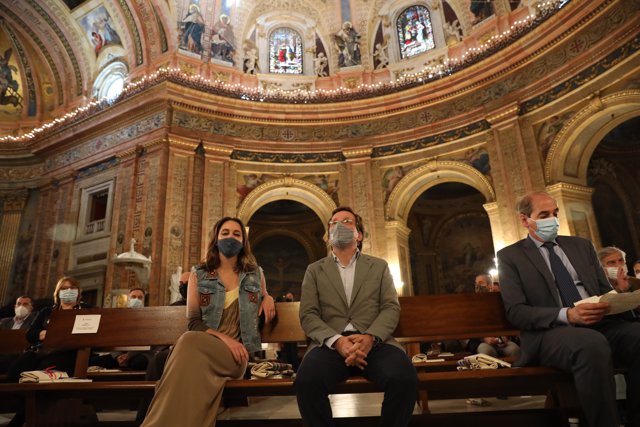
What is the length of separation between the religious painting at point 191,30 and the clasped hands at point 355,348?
1393 centimetres

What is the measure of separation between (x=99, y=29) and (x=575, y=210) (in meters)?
17.1

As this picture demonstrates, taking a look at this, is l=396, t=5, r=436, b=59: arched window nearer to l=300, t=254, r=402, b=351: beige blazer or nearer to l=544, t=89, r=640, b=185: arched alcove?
l=544, t=89, r=640, b=185: arched alcove

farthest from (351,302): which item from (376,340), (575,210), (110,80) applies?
(110,80)

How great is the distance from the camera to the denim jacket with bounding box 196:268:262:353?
3.07 metres

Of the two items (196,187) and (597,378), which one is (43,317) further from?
(196,187)

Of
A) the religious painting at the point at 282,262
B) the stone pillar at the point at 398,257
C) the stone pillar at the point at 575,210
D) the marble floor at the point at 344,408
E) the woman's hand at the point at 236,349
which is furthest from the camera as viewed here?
the religious painting at the point at 282,262

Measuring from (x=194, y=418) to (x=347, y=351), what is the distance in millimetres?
958

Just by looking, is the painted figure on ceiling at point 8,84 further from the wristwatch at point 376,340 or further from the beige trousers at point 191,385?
the wristwatch at point 376,340

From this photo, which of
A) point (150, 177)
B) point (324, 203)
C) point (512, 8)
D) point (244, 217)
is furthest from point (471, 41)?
point (150, 177)

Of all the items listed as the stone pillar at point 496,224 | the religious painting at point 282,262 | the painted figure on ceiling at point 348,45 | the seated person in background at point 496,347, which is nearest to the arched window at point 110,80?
the painted figure on ceiling at point 348,45

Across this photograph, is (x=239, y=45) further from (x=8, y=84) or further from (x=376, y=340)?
(x=376, y=340)

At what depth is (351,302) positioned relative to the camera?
3.03 metres

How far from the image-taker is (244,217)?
13289 millimetres

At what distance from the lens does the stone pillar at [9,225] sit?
596 inches
